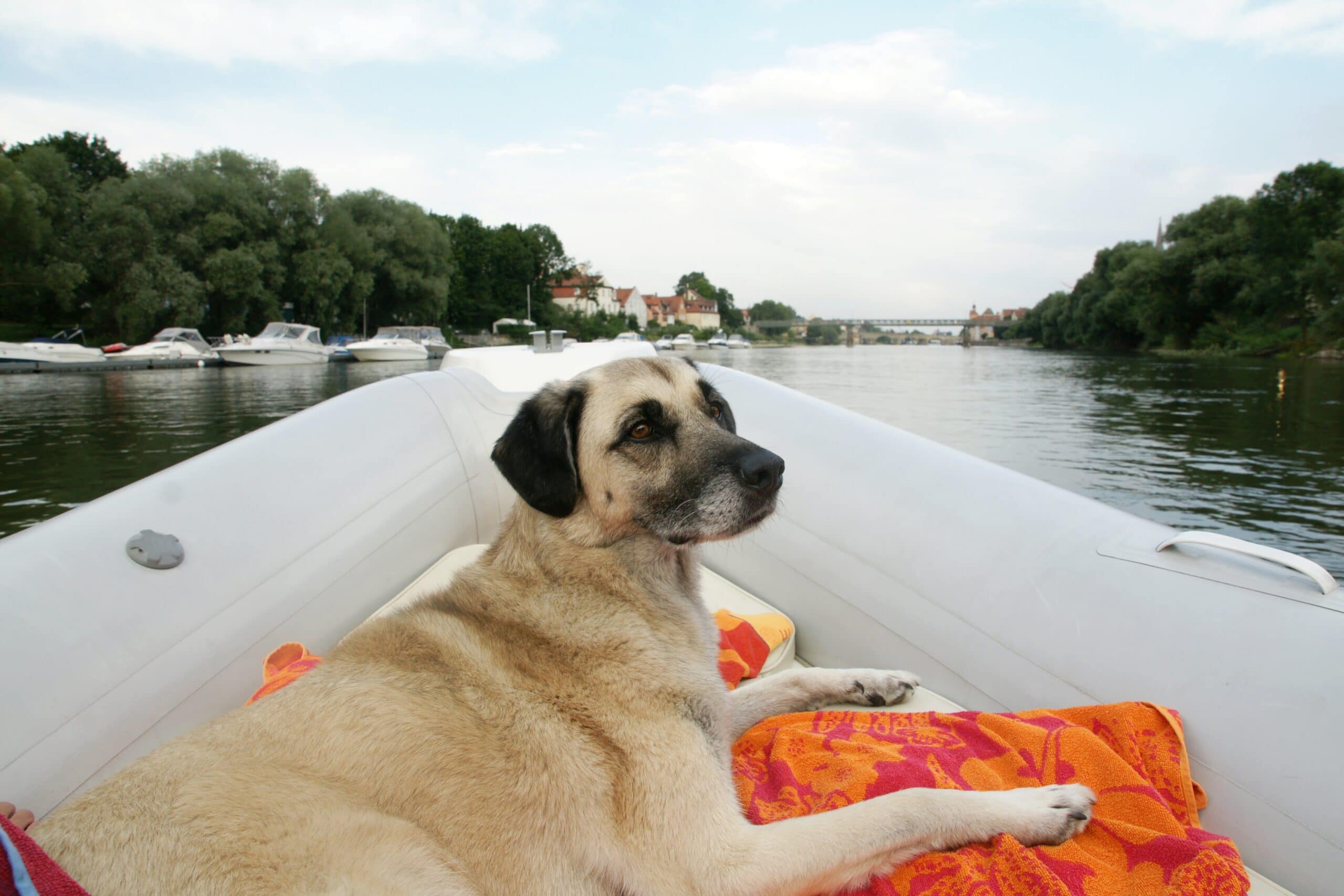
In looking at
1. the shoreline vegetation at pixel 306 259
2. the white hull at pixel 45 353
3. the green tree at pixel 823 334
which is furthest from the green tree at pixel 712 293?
the white hull at pixel 45 353

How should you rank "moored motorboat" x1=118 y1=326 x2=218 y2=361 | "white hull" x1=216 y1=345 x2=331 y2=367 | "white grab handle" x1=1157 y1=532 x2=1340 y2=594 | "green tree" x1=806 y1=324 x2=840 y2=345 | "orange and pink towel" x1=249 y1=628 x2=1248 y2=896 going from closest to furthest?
"orange and pink towel" x1=249 y1=628 x2=1248 y2=896, "white grab handle" x1=1157 y1=532 x2=1340 y2=594, "moored motorboat" x1=118 y1=326 x2=218 y2=361, "white hull" x1=216 y1=345 x2=331 y2=367, "green tree" x1=806 y1=324 x2=840 y2=345

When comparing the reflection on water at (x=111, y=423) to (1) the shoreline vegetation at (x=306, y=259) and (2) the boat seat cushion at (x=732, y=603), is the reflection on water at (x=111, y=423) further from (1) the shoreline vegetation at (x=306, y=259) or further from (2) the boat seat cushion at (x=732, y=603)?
(1) the shoreline vegetation at (x=306, y=259)

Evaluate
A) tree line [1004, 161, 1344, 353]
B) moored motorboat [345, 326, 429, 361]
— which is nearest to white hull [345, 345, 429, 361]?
moored motorboat [345, 326, 429, 361]

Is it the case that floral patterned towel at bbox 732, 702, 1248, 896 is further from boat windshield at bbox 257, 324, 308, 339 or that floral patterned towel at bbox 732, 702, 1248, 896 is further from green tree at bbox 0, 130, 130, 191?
green tree at bbox 0, 130, 130, 191

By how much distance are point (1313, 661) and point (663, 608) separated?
189 centimetres

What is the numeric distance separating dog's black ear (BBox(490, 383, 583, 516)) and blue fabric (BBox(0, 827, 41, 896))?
1320 mm

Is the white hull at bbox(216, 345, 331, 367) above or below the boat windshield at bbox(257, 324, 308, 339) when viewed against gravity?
below

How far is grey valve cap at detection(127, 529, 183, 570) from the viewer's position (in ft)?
8.21

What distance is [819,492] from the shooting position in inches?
143

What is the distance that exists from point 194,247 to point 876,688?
120 ft

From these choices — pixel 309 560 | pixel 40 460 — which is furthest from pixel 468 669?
pixel 40 460

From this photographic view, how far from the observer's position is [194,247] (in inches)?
1218

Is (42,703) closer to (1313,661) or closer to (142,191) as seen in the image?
(1313,661)

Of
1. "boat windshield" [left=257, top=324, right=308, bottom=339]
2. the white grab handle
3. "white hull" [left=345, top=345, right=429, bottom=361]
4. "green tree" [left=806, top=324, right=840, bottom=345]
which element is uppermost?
"green tree" [left=806, top=324, right=840, bottom=345]
